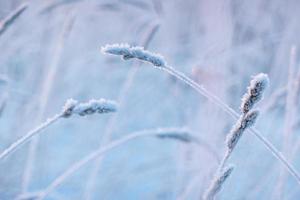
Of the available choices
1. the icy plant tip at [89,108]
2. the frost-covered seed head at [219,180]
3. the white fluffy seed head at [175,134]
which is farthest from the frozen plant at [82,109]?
the white fluffy seed head at [175,134]

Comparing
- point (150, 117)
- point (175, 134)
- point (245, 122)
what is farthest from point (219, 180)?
point (150, 117)

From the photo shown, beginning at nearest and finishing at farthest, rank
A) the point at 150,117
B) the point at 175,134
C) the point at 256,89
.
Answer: the point at 256,89, the point at 175,134, the point at 150,117

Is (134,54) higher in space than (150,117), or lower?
lower

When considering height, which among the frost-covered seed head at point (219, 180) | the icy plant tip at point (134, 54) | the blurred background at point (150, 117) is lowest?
the frost-covered seed head at point (219, 180)

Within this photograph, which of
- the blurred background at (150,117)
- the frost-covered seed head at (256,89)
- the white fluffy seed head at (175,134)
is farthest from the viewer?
the blurred background at (150,117)

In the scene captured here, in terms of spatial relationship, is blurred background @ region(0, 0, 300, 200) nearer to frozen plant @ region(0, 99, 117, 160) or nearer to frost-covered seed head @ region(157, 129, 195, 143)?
frost-covered seed head @ region(157, 129, 195, 143)

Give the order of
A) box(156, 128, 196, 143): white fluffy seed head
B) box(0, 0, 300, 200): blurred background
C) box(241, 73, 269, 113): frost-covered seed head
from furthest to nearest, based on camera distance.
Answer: box(0, 0, 300, 200): blurred background < box(156, 128, 196, 143): white fluffy seed head < box(241, 73, 269, 113): frost-covered seed head

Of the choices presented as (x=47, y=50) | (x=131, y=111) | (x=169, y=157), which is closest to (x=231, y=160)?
(x=169, y=157)

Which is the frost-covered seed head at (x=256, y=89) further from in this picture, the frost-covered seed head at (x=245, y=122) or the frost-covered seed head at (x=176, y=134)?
the frost-covered seed head at (x=176, y=134)

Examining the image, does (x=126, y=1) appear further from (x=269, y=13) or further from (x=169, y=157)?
(x=269, y=13)

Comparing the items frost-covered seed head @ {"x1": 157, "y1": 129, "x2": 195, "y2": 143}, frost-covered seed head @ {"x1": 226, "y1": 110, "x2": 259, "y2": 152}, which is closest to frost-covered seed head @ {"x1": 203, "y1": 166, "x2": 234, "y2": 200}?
frost-covered seed head @ {"x1": 226, "y1": 110, "x2": 259, "y2": 152}

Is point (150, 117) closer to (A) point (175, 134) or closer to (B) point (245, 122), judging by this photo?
(A) point (175, 134)
